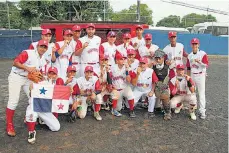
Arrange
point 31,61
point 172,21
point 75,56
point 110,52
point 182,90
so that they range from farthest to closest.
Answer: point 172,21 < point 110,52 < point 75,56 < point 182,90 < point 31,61

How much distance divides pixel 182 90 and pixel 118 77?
1.42 m

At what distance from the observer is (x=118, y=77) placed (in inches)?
230

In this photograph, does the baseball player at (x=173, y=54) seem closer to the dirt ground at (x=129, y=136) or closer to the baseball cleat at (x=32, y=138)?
the dirt ground at (x=129, y=136)

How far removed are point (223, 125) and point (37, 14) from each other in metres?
17.1

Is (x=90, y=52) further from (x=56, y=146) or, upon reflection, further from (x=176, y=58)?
(x=56, y=146)

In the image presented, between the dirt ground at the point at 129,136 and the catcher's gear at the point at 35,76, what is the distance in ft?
3.19

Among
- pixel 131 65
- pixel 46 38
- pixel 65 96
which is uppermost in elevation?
pixel 46 38

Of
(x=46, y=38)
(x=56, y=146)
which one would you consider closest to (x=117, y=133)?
(x=56, y=146)

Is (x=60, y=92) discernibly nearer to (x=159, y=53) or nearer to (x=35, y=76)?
→ (x=35, y=76)

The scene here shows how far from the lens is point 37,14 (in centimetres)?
1944

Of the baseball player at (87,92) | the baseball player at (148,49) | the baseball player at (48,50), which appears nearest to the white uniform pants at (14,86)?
the baseball player at (48,50)

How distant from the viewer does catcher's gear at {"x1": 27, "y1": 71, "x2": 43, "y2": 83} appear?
178 inches

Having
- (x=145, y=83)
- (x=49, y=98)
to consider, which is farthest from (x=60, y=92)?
(x=145, y=83)

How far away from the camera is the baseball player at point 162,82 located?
5645mm
